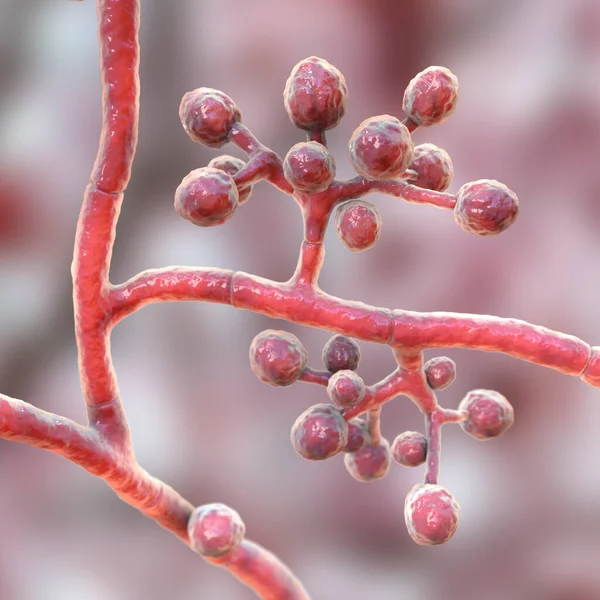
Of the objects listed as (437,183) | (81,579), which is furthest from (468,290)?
(81,579)

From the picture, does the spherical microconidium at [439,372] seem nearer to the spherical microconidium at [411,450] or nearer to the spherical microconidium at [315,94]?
the spherical microconidium at [411,450]

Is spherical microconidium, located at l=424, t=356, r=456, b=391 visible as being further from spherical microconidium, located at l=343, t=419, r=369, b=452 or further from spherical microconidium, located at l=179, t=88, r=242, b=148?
spherical microconidium, located at l=179, t=88, r=242, b=148

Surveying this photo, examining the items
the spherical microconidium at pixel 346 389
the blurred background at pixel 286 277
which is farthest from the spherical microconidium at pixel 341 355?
the blurred background at pixel 286 277

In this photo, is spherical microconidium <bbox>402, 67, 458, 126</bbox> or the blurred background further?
the blurred background

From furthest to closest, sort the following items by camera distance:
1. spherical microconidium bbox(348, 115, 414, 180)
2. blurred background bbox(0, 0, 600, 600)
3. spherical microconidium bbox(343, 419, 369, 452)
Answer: blurred background bbox(0, 0, 600, 600), spherical microconidium bbox(343, 419, 369, 452), spherical microconidium bbox(348, 115, 414, 180)

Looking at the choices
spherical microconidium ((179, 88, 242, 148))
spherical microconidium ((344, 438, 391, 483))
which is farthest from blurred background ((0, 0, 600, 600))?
spherical microconidium ((179, 88, 242, 148))

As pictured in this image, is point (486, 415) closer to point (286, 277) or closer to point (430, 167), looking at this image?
point (430, 167)

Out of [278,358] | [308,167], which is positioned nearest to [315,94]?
[308,167]
